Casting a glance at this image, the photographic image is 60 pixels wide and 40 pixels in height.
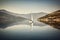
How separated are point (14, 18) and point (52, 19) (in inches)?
29.0

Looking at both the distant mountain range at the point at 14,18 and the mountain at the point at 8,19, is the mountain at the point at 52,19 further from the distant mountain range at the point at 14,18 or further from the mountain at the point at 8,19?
the mountain at the point at 8,19

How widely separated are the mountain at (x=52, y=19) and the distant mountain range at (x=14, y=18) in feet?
0.31

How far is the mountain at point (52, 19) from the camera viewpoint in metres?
2.09

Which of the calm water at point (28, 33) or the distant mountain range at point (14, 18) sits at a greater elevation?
the distant mountain range at point (14, 18)

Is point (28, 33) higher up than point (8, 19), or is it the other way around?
point (8, 19)

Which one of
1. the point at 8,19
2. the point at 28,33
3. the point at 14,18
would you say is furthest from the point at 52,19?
the point at 8,19

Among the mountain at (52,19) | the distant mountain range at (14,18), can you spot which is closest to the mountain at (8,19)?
the distant mountain range at (14,18)

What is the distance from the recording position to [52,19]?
6.89 ft

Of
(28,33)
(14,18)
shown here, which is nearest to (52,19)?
(28,33)

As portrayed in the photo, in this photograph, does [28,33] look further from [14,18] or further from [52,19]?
[52,19]

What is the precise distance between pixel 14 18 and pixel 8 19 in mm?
117

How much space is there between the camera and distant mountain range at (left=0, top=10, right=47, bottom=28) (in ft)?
6.89

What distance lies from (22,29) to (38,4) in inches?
22.7

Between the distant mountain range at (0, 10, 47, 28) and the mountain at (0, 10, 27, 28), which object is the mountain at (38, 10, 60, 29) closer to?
the distant mountain range at (0, 10, 47, 28)
